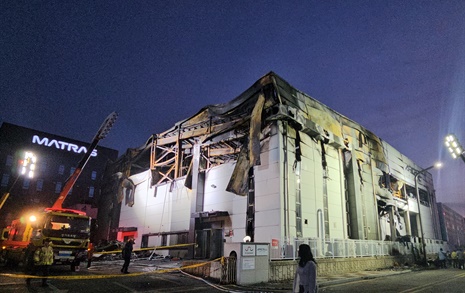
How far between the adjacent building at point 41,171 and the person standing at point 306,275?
46135mm

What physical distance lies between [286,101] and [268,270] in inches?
478

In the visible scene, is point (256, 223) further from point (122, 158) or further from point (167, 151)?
point (122, 158)

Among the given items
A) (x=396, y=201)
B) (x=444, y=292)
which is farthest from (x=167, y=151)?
(x=396, y=201)

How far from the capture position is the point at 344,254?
752 inches

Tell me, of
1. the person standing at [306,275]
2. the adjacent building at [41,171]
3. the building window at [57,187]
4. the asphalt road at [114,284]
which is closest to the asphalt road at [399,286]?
the asphalt road at [114,284]

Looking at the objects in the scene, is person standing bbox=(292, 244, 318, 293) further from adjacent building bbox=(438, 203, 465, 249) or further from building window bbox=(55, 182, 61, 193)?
adjacent building bbox=(438, 203, 465, 249)

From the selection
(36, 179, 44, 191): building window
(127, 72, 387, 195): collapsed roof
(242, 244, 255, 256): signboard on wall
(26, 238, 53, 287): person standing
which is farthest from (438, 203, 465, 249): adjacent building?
(36, 179, 44, 191): building window

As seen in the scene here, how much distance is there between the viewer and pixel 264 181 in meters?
19.8

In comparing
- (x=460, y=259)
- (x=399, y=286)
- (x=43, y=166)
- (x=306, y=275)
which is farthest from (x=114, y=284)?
(x=43, y=166)

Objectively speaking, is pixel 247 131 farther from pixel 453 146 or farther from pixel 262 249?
pixel 453 146

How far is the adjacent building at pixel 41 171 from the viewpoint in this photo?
4997 cm

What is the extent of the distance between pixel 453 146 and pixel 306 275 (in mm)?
20020

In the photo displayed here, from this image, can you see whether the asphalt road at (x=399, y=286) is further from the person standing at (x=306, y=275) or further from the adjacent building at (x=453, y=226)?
the adjacent building at (x=453, y=226)

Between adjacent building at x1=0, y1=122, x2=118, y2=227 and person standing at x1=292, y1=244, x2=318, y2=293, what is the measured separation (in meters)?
46.1
